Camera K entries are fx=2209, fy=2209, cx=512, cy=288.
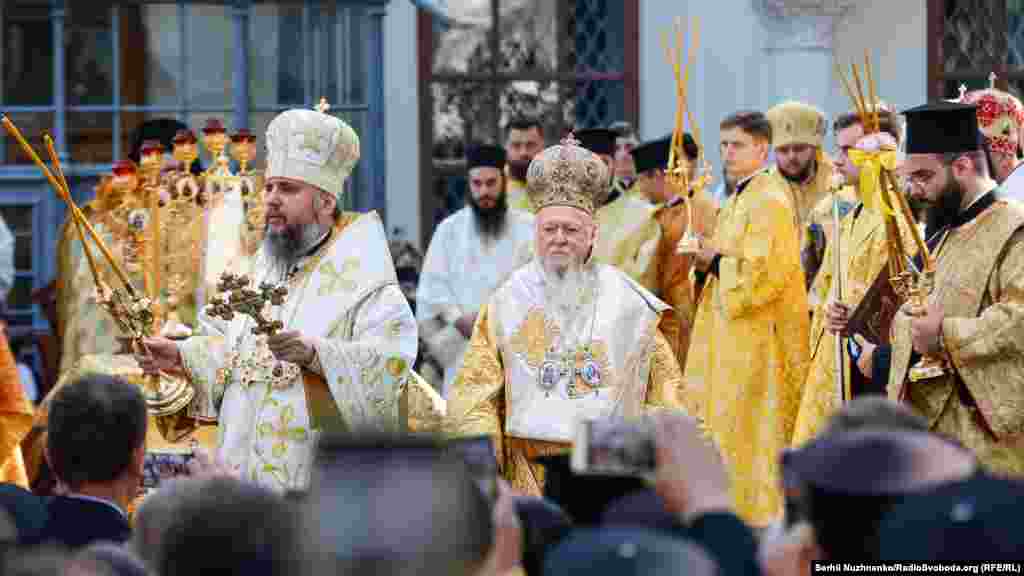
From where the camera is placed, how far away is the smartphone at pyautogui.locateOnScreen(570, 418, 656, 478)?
369 centimetres

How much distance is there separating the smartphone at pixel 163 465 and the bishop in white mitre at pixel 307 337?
16.0 inches

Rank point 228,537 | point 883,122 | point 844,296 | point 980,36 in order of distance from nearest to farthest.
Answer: point 228,537 < point 844,296 < point 883,122 < point 980,36

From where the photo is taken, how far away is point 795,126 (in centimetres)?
1107

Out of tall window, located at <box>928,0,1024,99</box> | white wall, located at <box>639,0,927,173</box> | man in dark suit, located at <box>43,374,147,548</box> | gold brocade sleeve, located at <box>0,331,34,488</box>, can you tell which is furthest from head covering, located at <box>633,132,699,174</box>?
man in dark suit, located at <box>43,374,147,548</box>

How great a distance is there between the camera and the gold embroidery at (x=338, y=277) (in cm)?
686

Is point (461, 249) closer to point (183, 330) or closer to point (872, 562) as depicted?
point (183, 330)

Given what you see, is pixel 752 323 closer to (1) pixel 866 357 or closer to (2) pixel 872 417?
(1) pixel 866 357

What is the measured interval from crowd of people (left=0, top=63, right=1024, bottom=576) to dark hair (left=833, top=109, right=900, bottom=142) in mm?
14

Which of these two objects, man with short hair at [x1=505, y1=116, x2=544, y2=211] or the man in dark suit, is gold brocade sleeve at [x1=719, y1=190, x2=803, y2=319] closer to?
man with short hair at [x1=505, y1=116, x2=544, y2=211]

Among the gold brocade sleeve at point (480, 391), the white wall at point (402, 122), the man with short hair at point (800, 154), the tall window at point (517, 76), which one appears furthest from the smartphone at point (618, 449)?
the tall window at point (517, 76)

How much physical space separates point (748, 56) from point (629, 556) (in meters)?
10.9

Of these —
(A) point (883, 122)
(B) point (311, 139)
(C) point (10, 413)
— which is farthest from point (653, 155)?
(B) point (311, 139)

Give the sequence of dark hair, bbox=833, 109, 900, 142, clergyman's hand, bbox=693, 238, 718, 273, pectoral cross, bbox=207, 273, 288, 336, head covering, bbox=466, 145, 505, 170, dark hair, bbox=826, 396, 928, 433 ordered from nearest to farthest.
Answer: dark hair, bbox=826, 396, 928, 433 < pectoral cross, bbox=207, 273, 288, 336 < dark hair, bbox=833, 109, 900, 142 < clergyman's hand, bbox=693, 238, 718, 273 < head covering, bbox=466, 145, 505, 170

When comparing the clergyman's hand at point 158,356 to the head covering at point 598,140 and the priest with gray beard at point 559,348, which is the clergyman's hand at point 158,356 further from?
the head covering at point 598,140
